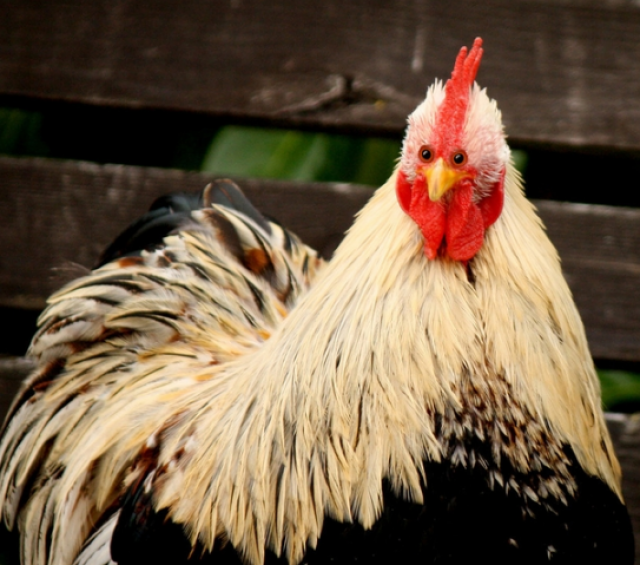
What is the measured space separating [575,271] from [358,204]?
788mm

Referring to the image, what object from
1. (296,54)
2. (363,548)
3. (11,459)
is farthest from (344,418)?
(296,54)

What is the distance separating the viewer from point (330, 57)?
2480mm

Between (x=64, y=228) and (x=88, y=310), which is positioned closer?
(x=88, y=310)

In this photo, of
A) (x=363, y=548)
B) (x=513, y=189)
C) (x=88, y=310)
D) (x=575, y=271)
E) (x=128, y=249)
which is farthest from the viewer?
(x=575, y=271)

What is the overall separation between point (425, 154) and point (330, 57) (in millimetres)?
1011

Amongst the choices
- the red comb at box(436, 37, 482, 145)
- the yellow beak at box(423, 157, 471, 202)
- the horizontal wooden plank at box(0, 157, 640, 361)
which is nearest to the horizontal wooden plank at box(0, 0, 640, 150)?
the horizontal wooden plank at box(0, 157, 640, 361)

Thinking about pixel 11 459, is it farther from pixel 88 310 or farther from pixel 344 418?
pixel 344 418

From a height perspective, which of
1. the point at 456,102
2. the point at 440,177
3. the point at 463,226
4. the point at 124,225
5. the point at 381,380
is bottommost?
the point at 124,225

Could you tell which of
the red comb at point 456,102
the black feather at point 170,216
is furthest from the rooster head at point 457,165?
the black feather at point 170,216

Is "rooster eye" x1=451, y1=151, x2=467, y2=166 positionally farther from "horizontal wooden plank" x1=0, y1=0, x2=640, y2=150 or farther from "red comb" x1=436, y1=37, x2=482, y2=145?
"horizontal wooden plank" x1=0, y1=0, x2=640, y2=150

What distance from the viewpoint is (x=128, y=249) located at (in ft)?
7.87

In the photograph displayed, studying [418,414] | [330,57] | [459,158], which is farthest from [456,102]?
[330,57]

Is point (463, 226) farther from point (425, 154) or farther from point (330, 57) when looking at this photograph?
point (330, 57)

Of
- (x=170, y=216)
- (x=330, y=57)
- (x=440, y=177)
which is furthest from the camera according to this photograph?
(x=330, y=57)
